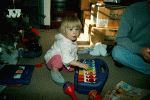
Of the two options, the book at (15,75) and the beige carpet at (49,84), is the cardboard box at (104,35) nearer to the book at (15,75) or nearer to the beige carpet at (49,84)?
the beige carpet at (49,84)

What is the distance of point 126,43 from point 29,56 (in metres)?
1.01

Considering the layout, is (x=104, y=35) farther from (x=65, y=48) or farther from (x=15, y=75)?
(x=15, y=75)

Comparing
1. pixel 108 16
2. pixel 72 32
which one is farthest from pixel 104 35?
pixel 72 32

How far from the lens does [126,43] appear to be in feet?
3.81

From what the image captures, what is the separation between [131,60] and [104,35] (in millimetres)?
653

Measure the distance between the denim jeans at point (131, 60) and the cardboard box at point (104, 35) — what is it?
1.78ft

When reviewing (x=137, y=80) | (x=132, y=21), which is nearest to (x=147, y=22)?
(x=132, y=21)

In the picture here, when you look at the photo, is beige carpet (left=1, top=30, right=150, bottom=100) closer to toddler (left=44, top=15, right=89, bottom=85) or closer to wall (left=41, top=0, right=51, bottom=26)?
toddler (left=44, top=15, right=89, bottom=85)

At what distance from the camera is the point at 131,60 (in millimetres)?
1165

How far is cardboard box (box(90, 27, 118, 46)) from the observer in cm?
171

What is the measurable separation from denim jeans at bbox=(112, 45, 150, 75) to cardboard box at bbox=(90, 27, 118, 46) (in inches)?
21.4

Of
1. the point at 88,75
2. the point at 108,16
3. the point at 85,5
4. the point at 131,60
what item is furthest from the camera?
the point at 85,5

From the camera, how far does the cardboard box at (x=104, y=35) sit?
171cm

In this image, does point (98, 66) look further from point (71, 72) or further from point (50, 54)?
point (50, 54)
